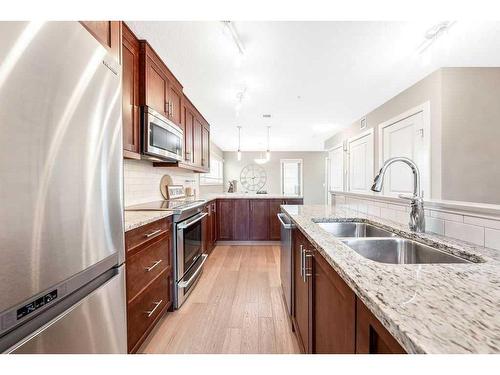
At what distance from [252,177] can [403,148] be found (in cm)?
582

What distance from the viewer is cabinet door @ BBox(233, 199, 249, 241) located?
14.4ft

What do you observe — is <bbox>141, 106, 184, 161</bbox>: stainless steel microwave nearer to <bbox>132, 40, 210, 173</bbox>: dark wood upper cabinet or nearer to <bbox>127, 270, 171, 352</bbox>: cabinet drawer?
<bbox>132, 40, 210, 173</bbox>: dark wood upper cabinet

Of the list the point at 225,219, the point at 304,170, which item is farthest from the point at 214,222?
the point at 304,170

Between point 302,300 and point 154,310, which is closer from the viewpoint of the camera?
point 302,300

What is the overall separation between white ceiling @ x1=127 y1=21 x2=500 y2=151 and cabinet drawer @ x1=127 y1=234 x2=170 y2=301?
169cm

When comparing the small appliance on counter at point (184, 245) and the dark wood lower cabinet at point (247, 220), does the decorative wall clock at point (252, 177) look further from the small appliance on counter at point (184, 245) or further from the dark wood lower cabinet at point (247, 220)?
the small appliance on counter at point (184, 245)

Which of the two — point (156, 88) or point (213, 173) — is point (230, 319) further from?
point (213, 173)

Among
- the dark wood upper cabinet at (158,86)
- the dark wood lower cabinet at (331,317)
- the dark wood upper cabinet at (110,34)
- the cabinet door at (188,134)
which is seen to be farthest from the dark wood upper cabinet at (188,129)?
the dark wood lower cabinet at (331,317)

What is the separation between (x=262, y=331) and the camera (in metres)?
1.79

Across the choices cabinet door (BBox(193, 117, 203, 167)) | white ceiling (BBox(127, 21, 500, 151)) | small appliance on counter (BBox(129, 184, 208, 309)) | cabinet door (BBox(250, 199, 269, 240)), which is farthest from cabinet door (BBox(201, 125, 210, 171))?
small appliance on counter (BBox(129, 184, 208, 309))

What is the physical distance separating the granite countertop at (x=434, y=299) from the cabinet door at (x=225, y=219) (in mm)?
3587

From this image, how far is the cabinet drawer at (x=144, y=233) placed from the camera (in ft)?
4.40

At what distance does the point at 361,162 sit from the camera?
4523 millimetres
